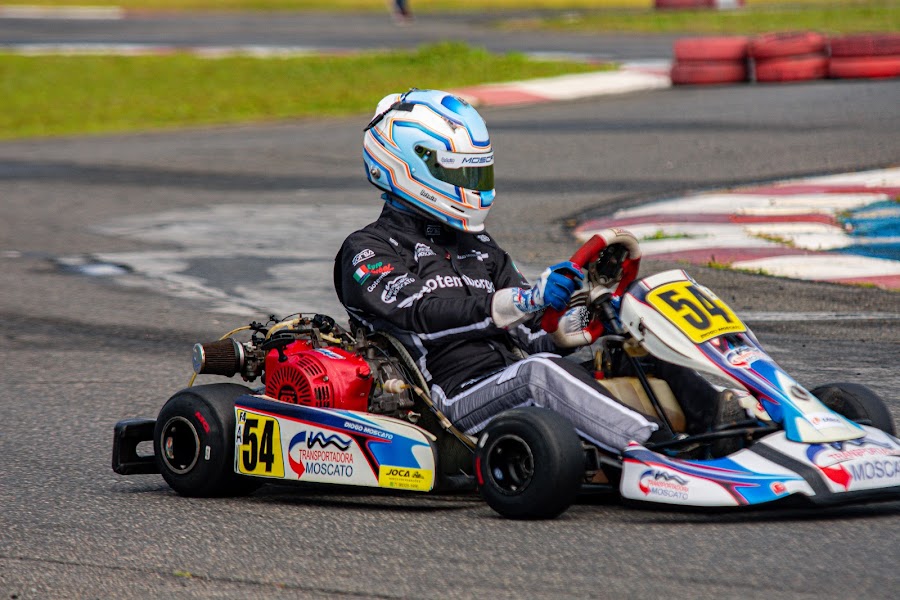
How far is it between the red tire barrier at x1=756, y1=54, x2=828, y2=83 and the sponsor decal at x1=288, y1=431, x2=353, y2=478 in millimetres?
13005

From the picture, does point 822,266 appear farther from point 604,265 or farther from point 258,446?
point 258,446

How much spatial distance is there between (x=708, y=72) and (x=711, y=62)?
0.12m

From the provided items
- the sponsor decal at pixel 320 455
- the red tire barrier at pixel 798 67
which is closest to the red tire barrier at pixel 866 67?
the red tire barrier at pixel 798 67

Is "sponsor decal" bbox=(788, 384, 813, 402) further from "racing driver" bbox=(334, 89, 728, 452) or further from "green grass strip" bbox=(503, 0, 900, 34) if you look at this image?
"green grass strip" bbox=(503, 0, 900, 34)

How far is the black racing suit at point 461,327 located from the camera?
4.18m

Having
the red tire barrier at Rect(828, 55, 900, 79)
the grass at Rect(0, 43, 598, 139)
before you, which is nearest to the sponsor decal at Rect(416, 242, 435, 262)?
the grass at Rect(0, 43, 598, 139)

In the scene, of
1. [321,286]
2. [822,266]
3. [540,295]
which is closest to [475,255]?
[540,295]

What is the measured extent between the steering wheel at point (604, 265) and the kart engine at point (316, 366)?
53 cm

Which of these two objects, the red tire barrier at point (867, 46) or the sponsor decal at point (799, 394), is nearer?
the sponsor decal at point (799, 394)

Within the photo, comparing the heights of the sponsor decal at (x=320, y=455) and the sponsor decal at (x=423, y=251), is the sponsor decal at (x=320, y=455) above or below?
below

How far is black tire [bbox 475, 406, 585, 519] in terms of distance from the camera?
12.9 feet

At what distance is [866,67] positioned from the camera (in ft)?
52.4

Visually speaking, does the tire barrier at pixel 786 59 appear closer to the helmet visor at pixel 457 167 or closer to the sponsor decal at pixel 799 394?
the helmet visor at pixel 457 167

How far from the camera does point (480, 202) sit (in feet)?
15.3
